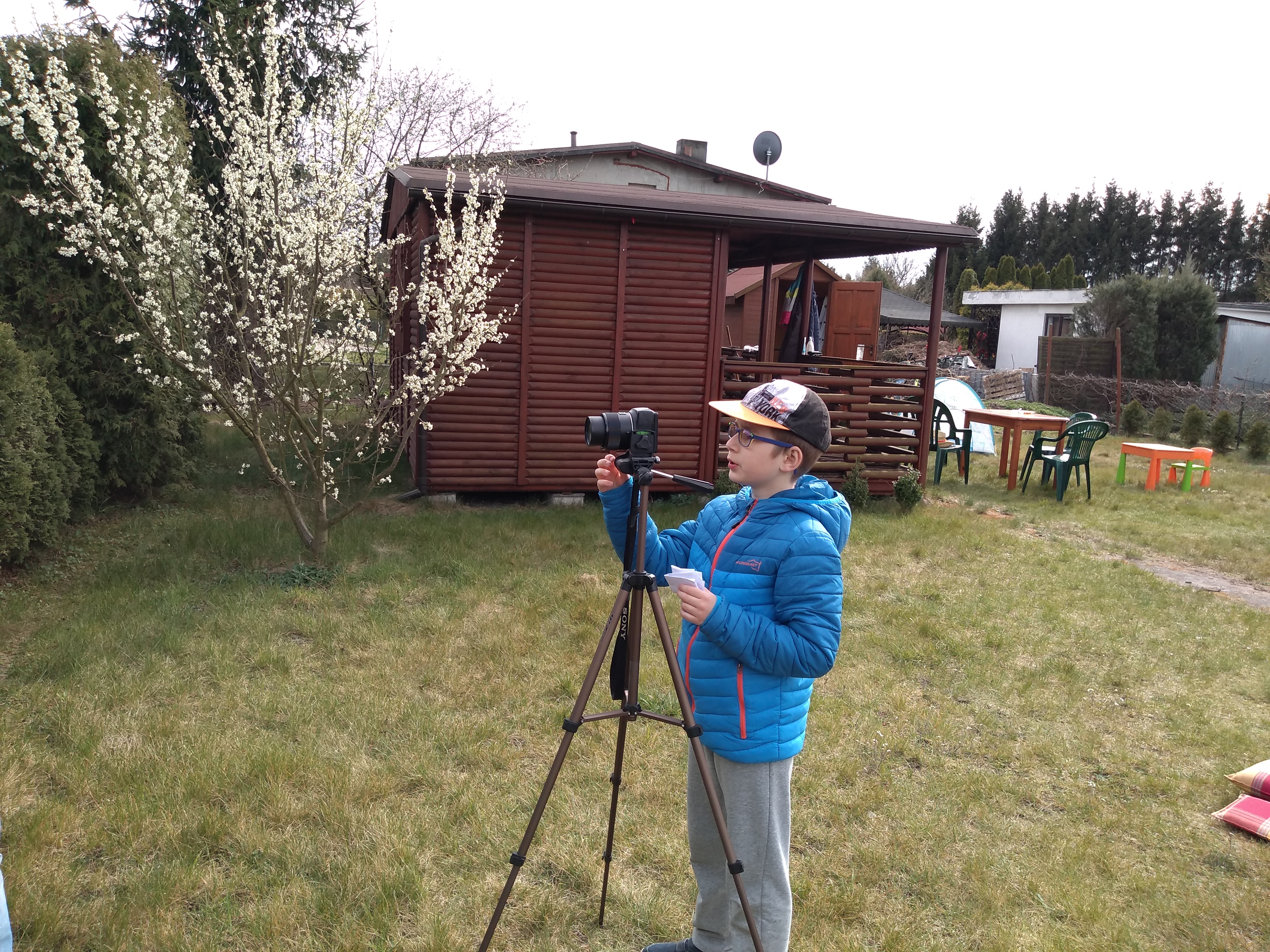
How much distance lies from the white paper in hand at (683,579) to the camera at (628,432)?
14.7 inches

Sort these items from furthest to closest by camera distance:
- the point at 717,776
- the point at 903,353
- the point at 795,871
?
the point at 903,353, the point at 795,871, the point at 717,776

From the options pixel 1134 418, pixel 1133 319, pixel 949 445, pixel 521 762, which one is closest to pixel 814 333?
pixel 949 445

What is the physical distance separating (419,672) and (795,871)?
8.08 ft

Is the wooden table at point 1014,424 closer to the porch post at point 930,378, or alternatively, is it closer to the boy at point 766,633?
the porch post at point 930,378

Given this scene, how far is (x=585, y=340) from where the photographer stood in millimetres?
8852

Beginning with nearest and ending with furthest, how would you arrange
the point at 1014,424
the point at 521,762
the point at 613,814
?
the point at 613,814
the point at 521,762
the point at 1014,424

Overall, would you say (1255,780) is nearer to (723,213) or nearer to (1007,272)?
(723,213)

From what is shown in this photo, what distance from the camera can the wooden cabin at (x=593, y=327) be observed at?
8555 millimetres

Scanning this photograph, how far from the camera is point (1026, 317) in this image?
32.0m

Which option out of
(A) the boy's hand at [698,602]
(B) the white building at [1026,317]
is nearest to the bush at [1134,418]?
(B) the white building at [1026,317]

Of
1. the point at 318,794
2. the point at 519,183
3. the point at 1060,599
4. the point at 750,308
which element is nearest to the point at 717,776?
the point at 318,794

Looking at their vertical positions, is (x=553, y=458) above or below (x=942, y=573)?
above

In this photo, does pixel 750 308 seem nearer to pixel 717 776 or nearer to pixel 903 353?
pixel 903 353

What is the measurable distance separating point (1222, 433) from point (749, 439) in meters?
17.9
